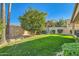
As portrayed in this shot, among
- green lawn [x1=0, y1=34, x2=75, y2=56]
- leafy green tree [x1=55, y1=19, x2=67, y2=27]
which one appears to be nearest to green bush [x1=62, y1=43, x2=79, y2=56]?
green lawn [x1=0, y1=34, x2=75, y2=56]

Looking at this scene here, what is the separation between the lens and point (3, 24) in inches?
167

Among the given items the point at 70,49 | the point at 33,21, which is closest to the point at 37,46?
the point at 33,21

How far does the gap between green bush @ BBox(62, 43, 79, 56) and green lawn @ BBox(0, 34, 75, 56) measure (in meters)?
0.06

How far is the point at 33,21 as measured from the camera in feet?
14.0

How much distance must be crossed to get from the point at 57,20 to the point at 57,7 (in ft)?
0.62

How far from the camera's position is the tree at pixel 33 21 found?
13.9 feet

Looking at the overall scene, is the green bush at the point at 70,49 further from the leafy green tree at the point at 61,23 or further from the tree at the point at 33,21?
the tree at the point at 33,21

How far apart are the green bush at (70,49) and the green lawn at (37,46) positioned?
59 millimetres

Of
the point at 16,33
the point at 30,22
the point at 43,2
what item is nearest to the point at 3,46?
the point at 16,33

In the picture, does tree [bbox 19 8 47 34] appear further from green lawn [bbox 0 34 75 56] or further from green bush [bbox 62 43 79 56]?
green bush [bbox 62 43 79 56]

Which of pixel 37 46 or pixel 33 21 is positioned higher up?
pixel 33 21

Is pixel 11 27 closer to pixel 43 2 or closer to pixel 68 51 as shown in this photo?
pixel 43 2

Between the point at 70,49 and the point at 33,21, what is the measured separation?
2.19ft

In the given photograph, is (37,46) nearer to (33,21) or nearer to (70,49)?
(33,21)
